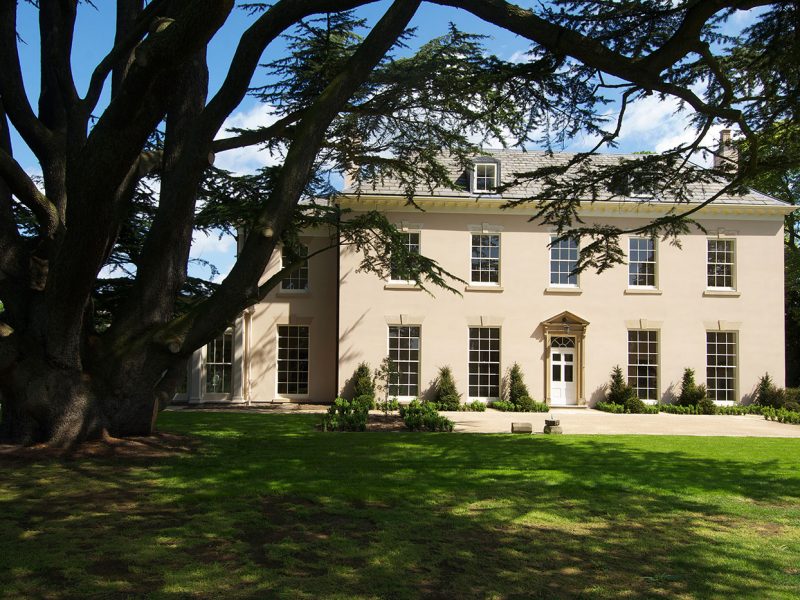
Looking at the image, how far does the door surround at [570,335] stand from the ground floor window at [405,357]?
438 centimetres

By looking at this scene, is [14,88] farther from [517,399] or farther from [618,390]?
[618,390]

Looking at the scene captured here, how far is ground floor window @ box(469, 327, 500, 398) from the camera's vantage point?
2289 cm

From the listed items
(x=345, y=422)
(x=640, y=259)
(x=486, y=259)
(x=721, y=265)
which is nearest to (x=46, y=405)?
(x=345, y=422)

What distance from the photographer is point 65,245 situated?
7.72 meters

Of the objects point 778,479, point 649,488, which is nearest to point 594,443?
point 778,479

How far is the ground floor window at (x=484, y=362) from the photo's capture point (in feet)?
75.1

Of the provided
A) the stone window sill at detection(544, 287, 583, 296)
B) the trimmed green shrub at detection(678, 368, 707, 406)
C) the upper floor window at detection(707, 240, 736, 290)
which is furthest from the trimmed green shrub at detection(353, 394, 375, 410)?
the upper floor window at detection(707, 240, 736, 290)

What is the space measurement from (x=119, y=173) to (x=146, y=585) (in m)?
4.14

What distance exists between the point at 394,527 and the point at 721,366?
68.1 ft

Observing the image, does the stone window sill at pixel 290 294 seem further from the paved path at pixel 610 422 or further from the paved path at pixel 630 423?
the paved path at pixel 630 423

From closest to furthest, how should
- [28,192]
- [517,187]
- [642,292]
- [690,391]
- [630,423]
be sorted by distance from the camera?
[28,192]
[630,423]
[690,391]
[642,292]
[517,187]

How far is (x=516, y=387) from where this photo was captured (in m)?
22.3

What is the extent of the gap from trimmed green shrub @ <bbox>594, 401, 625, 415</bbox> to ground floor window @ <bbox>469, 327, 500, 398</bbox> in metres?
3.43

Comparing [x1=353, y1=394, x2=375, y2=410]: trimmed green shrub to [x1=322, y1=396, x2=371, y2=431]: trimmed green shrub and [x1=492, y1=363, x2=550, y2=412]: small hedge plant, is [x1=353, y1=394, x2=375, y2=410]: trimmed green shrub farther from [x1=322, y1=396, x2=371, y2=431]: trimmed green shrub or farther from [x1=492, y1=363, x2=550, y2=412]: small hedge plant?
[x1=322, y1=396, x2=371, y2=431]: trimmed green shrub
